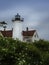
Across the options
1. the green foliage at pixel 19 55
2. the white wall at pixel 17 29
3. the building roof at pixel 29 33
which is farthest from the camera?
the building roof at pixel 29 33

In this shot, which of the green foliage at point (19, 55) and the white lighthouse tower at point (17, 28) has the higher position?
the white lighthouse tower at point (17, 28)

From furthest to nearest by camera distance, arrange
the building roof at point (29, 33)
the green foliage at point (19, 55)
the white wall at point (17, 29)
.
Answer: the building roof at point (29, 33)
the white wall at point (17, 29)
the green foliage at point (19, 55)

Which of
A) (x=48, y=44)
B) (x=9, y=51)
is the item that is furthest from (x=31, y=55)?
(x=48, y=44)

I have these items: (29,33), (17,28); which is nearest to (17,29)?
(17,28)

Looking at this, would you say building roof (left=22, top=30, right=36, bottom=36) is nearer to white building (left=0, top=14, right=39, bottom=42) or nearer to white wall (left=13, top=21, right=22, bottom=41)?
white building (left=0, top=14, right=39, bottom=42)

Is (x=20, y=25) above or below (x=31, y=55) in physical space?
above

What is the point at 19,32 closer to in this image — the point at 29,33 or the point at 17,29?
the point at 17,29

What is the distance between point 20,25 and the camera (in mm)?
63406

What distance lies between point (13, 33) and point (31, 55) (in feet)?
155

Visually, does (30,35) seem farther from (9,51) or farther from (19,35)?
(9,51)

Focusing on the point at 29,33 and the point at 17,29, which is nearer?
the point at 17,29

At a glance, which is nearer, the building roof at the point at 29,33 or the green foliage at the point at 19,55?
the green foliage at the point at 19,55

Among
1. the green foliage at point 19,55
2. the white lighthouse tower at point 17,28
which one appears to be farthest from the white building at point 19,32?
the green foliage at point 19,55

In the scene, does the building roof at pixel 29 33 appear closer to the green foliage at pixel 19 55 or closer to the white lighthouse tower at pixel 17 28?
the white lighthouse tower at pixel 17 28
